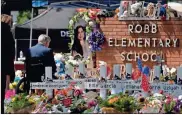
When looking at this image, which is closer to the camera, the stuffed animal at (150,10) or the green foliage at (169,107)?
the green foliage at (169,107)

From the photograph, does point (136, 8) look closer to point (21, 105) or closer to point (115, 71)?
point (115, 71)

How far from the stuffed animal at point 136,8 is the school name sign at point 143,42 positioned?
0.55 feet

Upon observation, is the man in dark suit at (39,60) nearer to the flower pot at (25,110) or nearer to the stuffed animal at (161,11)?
the flower pot at (25,110)

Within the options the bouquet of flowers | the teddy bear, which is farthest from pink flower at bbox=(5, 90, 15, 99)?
the teddy bear

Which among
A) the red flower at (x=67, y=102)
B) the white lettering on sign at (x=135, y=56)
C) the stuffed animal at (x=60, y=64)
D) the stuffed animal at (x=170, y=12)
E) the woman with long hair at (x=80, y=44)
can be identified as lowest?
the red flower at (x=67, y=102)

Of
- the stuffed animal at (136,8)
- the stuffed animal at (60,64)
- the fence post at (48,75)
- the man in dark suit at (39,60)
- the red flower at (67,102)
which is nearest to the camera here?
the red flower at (67,102)

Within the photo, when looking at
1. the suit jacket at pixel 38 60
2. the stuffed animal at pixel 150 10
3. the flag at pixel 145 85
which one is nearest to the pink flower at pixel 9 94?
the suit jacket at pixel 38 60

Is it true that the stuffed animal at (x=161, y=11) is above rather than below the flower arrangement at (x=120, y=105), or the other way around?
above

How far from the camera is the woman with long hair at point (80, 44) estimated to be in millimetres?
8227

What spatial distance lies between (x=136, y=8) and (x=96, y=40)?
2.28 feet

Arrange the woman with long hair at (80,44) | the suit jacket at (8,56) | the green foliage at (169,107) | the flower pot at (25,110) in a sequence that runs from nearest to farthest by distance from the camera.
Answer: the suit jacket at (8,56) < the green foliage at (169,107) < the flower pot at (25,110) < the woman with long hair at (80,44)

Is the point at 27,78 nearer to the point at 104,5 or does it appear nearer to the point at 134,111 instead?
the point at 134,111

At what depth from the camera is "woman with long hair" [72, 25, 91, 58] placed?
8227 mm

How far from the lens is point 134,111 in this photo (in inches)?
222
